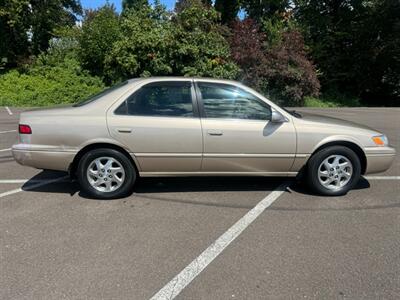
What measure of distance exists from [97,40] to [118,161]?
60.1ft

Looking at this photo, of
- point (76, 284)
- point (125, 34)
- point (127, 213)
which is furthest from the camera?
point (125, 34)

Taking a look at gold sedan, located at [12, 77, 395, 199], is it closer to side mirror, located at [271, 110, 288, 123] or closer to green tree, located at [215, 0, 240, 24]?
side mirror, located at [271, 110, 288, 123]

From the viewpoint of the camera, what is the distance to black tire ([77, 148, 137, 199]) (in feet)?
16.1

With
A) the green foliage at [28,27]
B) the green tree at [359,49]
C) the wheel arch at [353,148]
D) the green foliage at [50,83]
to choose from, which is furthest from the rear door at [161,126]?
the green foliage at [28,27]

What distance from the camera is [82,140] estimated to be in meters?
4.83

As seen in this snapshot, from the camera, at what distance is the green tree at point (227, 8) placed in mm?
29048

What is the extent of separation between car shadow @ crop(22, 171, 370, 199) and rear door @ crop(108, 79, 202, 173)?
545 mm

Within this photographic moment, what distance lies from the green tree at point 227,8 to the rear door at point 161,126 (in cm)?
2566

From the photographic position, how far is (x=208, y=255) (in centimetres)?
359

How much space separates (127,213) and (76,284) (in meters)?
1.52

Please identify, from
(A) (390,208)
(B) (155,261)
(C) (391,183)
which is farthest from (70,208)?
(C) (391,183)

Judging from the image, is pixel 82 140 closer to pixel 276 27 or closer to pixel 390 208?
pixel 390 208

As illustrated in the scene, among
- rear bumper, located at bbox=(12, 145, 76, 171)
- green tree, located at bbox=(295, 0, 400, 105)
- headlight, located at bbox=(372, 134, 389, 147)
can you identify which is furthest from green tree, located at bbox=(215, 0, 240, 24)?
rear bumper, located at bbox=(12, 145, 76, 171)

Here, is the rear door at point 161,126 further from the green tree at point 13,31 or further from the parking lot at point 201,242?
the green tree at point 13,31
